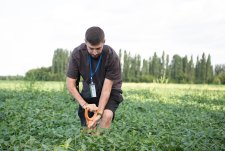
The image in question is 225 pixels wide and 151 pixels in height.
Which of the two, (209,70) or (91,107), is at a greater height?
(209,70)

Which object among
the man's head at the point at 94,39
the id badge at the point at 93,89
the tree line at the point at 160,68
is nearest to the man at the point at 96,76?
the id badge at the point at 93,89

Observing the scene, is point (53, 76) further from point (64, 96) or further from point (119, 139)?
point (119, 139)

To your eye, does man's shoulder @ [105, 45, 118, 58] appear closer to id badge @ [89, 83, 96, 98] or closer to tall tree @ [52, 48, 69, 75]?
id badge @ [89, 83, 96, 98]

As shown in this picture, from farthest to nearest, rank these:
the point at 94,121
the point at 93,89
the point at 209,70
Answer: the point at 209,70, the point at 93,89, the point at 94,121

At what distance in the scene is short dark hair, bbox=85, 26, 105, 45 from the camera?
4.56 m

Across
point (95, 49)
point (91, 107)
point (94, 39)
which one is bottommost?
point (91, 107)

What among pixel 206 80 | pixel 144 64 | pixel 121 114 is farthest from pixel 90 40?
pixel 144 64

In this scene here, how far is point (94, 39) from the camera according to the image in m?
4.56

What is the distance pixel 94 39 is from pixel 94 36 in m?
0.04

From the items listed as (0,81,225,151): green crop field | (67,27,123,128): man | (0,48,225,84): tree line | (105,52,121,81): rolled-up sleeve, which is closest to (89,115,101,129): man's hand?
(67,27,123,128): man

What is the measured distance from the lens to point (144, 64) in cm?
5353

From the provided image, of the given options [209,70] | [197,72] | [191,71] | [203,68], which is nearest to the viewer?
[209,70]

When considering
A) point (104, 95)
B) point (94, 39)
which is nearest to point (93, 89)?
point (104, 95)

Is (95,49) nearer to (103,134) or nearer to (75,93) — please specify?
(75,93)
